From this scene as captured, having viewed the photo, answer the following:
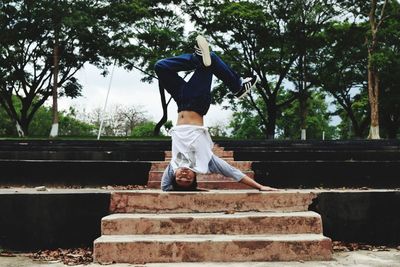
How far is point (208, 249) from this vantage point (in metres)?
4.02

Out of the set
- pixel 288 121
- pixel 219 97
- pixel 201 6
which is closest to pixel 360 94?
pixel 219 97

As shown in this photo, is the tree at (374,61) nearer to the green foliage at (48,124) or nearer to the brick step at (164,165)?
the brick step at (164,165)

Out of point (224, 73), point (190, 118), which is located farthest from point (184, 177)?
point (224, 73)

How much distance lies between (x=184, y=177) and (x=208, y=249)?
0.89 metres

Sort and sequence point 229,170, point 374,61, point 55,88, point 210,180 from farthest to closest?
point 55,88 < point 374,61 < point 210,180 < point 229,170

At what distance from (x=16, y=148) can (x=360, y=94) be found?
29220mm

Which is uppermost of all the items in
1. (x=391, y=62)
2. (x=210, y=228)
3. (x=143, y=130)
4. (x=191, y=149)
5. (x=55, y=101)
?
(x=391, y=62)

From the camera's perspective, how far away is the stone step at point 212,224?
4309 millimetres

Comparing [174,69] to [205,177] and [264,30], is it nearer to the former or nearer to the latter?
[205,177]

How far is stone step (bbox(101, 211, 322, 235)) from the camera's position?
431cm

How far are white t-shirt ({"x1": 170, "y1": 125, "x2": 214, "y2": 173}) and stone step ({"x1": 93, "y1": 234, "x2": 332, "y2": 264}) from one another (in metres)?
0.96

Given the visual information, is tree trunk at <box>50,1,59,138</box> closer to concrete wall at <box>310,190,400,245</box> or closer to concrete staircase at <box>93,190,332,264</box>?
concrete staircase at <box>93,190,332,264</box>

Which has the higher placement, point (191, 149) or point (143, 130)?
point (143, 130)

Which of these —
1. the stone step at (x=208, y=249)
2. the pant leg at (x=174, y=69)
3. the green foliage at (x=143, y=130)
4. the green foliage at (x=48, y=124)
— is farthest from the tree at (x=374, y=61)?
the green foliage at (x=48, y=124)
